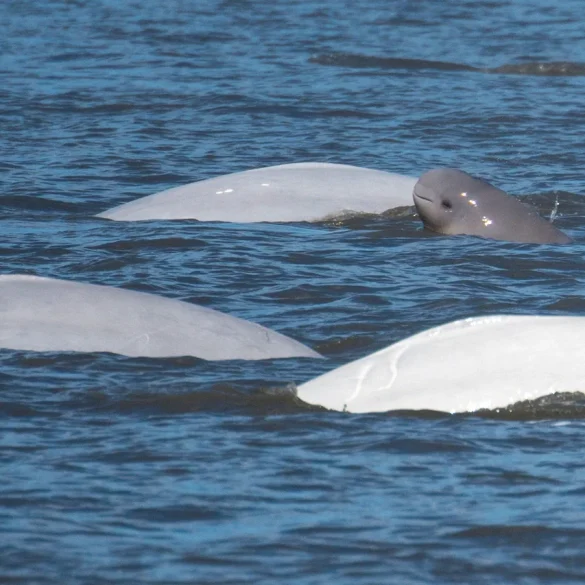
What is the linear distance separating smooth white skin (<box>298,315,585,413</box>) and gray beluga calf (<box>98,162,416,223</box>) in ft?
19.2

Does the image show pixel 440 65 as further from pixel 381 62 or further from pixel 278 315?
pixel 278 315

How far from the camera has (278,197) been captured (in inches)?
550

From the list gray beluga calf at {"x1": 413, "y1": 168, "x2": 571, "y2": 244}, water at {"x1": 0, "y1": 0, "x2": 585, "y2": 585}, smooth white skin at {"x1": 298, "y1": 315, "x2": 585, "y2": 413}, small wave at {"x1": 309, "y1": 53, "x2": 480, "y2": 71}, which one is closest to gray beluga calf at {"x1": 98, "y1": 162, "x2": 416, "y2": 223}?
water at {"x1": 0, "y1": 0, "x2": 585, "y2": 585}

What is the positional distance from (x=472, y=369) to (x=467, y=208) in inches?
217

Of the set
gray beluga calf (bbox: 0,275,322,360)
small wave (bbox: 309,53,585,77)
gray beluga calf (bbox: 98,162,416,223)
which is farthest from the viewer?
small wave (bbox: 309,53,585,77)

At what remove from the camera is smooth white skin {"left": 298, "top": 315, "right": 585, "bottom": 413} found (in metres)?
7.81

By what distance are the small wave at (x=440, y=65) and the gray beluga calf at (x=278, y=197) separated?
37.6ft

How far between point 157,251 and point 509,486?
239 inches

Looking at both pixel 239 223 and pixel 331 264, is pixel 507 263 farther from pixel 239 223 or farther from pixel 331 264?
pixel 239 223

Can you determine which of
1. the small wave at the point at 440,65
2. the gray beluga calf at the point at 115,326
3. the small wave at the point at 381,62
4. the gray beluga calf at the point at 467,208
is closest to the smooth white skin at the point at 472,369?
the gray beluga calf at the point at 115,326

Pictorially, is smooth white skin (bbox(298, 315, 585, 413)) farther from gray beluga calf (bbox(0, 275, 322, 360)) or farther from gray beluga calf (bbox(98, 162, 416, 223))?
gray beluga calf (bbox(98, 162, 416, 223))

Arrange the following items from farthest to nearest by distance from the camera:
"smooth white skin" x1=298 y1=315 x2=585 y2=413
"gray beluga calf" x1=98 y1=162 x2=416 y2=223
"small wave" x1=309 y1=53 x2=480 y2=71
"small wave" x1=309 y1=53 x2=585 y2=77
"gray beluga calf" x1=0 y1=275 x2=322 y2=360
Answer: "small wave" x1=309 y1=53 x2=480 y2=71 < "small wave" x1=309 y1=53 x2=585 y2=77 < "gray beluga calf" x1=98 y1=162 x2=416 y2=223 < "gray beluga calf" x1=0 y1=275 x2=322 y2=360 < "smooth white skin" x1=298 y1=315 x2=585 y2=413

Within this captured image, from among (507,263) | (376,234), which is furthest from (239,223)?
(507,263)

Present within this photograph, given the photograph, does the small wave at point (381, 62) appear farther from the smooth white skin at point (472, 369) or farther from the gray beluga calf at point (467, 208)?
the smooth white skin at point (472, 369)
